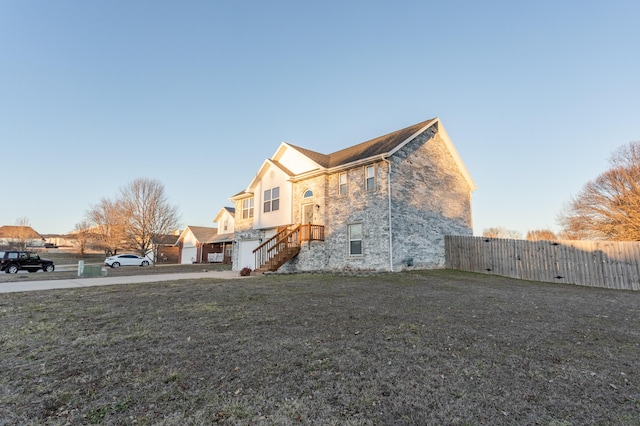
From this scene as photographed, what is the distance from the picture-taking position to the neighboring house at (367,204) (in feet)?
47.8

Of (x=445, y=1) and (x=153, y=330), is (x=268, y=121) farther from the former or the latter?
(x=153, y=330)

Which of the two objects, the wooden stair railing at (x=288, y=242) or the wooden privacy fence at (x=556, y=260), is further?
the wooden stair railing at (x=288, y=242)

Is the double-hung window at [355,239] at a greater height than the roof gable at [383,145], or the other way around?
the roof gable at [383,145]

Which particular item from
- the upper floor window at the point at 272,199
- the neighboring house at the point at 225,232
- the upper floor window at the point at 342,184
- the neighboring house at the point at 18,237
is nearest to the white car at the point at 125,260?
the neighboring house at the point at 225,232

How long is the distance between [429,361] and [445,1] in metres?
14.3

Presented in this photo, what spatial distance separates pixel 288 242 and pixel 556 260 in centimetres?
1285

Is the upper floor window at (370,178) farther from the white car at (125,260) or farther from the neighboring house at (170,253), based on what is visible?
the neighboring house at (170,253)

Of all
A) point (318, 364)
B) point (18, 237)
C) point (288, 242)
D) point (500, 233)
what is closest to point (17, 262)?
point (288, 242)

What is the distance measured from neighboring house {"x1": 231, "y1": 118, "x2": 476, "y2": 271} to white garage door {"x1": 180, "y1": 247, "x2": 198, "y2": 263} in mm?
21566

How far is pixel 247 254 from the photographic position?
21.2 metres

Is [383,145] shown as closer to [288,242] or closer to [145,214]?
[288,242]

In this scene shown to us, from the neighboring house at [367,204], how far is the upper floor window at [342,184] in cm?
6

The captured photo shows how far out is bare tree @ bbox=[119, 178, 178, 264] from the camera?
3234cm

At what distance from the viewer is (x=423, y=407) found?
8.79 feet
